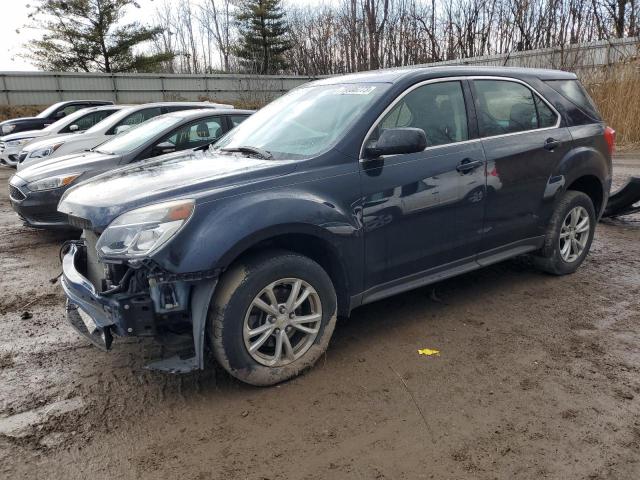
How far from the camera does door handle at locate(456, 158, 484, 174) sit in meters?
3.85

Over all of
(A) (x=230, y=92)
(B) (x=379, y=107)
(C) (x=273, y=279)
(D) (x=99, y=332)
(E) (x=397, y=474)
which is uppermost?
(A) (x=230, y=92)

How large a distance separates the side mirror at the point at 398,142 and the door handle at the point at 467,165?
56 centimetres

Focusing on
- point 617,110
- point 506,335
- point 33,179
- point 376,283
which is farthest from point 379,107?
point 617,110

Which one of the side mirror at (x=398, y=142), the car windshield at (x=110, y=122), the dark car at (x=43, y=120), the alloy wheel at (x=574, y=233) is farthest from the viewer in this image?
the dark car at (x=43, y=120)

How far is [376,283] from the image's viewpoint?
3582 mm

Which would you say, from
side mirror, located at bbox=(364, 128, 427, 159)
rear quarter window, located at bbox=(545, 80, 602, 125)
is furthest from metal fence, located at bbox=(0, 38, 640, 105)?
side mirror, located at bbox=(364, 128, 427, 159)

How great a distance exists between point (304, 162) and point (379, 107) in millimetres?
708

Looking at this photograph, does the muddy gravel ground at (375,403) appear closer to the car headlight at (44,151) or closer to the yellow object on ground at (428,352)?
the yellow object on ground at (428,352)

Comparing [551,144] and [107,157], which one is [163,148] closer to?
[107,157]

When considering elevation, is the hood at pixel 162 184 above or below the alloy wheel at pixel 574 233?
above

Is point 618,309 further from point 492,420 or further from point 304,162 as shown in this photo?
point 304,162

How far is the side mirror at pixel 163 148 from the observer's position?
673 cm

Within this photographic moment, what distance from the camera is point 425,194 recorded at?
144 inches

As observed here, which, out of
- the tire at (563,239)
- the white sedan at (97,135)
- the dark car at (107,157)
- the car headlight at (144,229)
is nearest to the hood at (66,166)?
the dark car at (107,157)
